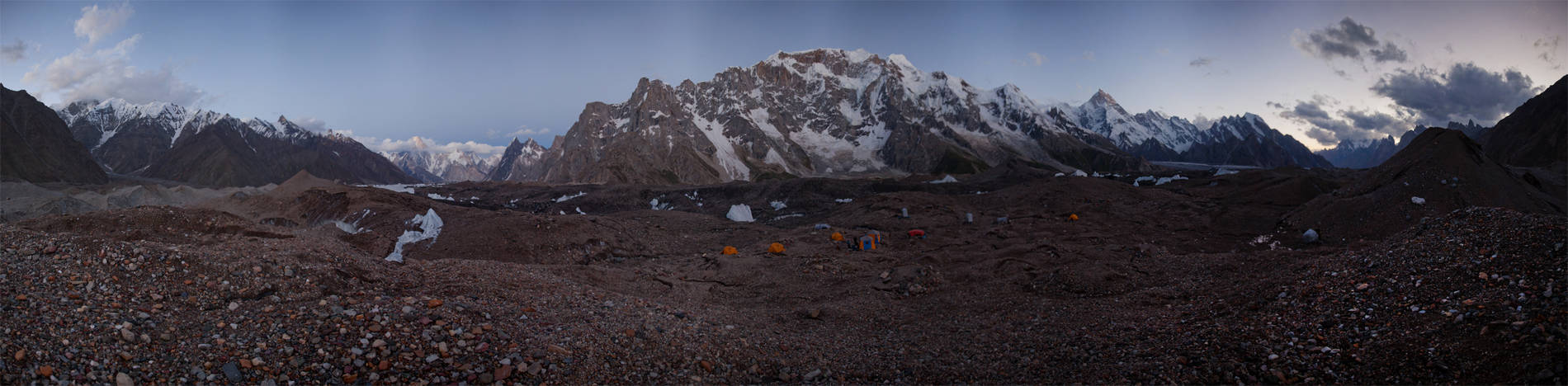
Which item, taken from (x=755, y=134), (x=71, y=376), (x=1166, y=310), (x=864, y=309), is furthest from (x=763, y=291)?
(x=755, y=134)

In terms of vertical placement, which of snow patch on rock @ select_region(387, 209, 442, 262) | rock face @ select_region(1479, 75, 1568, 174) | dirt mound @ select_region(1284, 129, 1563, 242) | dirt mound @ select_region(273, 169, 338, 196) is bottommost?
snow patch on rock @ select_region(387, 209, 442, 262)

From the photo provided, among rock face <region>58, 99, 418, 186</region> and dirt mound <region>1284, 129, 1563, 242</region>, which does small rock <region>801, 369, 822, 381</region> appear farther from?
rock face <region>58, 99, 418, 186</region>

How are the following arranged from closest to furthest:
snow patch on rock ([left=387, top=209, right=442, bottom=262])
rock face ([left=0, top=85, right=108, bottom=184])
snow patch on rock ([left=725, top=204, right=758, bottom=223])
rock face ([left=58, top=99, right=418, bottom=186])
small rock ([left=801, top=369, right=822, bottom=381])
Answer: small rock ([left=801, top=369, right=822, bottom=381])
snow patch on rock ([left=387, top=209, right=442, bottom=262])
snow patch on rock ([left=725, top=204, right=758, bottom=223])
rock face ([left=0, top=85, right=108, bottom=184])
rock face ([left=58, top=99, right=418, bottom=186])

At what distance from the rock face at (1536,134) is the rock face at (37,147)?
605 feet

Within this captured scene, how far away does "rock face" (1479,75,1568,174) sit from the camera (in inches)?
2333

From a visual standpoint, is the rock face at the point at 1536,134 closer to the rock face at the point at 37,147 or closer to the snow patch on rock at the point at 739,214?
the snow patch on rock at the point at 739,214

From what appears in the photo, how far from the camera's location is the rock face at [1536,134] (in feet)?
194

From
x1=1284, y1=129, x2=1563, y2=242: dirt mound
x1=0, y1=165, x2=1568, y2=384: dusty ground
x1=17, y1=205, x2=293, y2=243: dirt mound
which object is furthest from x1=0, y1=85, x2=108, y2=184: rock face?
x1=1284, y1=129, x2=1563, y2=242: dirt mound

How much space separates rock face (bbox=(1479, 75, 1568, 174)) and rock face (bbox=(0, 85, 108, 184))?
184m

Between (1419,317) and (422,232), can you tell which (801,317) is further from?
(422,232)

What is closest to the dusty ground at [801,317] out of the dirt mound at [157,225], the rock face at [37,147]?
the dirt mound at [157,225]

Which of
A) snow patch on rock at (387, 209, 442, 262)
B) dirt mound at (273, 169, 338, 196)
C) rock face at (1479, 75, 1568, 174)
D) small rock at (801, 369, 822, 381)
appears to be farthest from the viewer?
rock face at (1479, 75, 1568, 174)

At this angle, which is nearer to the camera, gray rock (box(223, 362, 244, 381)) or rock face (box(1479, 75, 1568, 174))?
gray rock (box(223, 362, 244, 381))

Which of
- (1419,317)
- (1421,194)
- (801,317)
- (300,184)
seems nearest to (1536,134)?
(1421,194)
